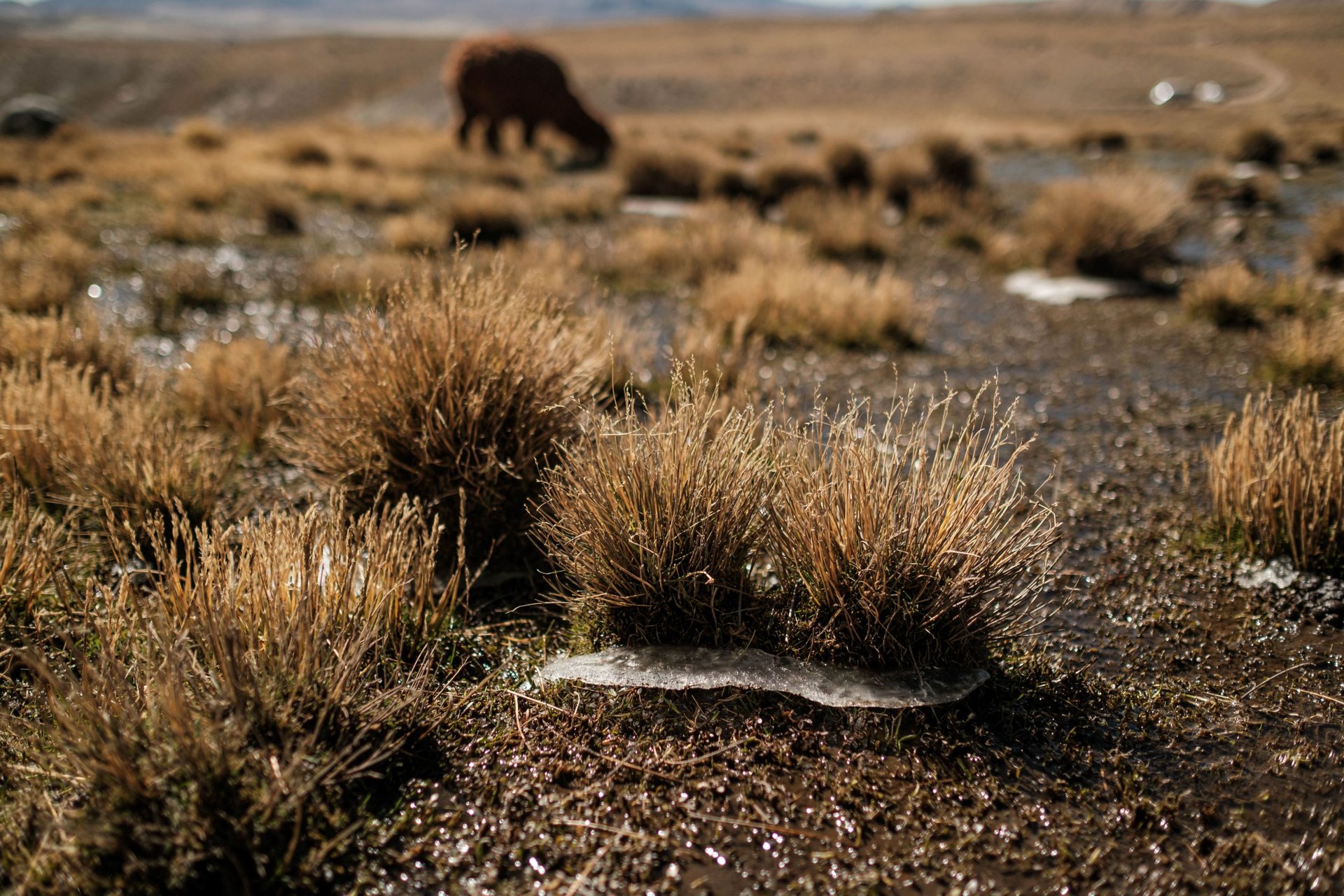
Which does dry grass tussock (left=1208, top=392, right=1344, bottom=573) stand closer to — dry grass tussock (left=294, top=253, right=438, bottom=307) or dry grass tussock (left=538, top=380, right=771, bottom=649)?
dry grass tussock (left=538, top=380, right=771, bottom=649)

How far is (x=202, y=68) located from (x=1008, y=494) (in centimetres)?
6206

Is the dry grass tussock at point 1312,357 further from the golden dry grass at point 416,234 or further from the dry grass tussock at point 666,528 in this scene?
the golden dry grass at point 416,234

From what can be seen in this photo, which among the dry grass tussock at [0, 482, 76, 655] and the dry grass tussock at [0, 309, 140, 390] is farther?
the dry grass tussock at [0, 309, 140, 390]

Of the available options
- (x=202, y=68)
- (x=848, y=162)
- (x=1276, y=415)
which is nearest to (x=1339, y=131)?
(x=848, y=162)

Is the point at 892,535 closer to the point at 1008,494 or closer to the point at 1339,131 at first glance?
the point at 1008,494

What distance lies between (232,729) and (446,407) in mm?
1400

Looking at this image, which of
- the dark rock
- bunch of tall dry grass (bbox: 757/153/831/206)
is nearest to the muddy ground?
bunch of tall dry grass (bbox: 757/153/831/206)

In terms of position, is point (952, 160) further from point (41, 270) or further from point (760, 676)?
point (760, 676)

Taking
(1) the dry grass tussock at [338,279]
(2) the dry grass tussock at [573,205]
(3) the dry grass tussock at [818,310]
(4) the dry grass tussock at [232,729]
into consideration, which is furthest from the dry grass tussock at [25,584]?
(2) the dry grass tussock at [573,205]

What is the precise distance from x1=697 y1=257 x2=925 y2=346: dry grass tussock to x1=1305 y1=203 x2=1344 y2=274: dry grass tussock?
159 inches

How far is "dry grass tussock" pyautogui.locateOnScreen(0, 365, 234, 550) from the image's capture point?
119 inches

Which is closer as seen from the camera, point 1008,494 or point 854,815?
point 854,815

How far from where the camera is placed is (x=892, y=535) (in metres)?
2.43

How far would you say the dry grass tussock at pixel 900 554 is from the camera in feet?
8.05
